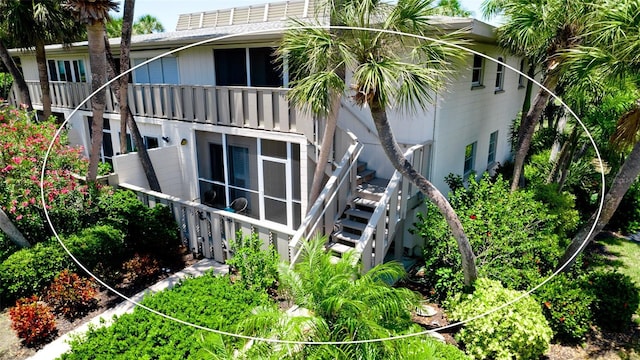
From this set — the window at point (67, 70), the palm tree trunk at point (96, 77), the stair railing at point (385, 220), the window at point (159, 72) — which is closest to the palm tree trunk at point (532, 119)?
the stair railing at point (385, 220)

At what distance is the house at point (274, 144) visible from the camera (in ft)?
28.8

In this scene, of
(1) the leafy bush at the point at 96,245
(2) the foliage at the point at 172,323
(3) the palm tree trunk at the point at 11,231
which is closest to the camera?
(2) the foliage at the point at 172,323

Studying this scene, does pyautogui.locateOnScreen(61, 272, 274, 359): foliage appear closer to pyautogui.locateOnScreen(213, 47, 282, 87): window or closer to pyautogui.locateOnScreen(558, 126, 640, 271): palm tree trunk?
pyautogui.locateOnScreen(558, 126, 640, 271): palm tree trunk

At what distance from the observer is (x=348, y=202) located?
940 centimetres

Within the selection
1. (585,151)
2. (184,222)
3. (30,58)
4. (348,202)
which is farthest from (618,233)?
(30,58)

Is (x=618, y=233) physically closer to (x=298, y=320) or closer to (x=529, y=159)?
(x=529, y=159)

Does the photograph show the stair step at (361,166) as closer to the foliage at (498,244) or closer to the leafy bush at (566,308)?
the foliage at (498,244)

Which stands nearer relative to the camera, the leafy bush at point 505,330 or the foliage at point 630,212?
the leafy bush at point 505,330

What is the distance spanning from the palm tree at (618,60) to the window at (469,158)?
5.71 metres

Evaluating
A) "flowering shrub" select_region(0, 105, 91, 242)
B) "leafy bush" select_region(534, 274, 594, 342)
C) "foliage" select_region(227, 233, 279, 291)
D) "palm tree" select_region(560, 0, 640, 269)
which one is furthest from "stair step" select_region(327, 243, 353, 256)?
"flowering shrub" select_region(0, 105, 91, 242)

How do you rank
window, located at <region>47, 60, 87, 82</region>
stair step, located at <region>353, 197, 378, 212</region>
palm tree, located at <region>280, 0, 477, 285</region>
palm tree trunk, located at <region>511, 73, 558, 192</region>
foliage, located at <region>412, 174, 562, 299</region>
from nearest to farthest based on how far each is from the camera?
palm tree, located at <region>280, 0, 477, 285</region>
foliage, located at <region>412, 174, 562, 299</region>
stair step, located at <region>353, 197, 378, 212</region>
palm tree trunk, located at <region>511, 73, 558, 192</region>
window, located at <region>47, 60, 87, 82</region>

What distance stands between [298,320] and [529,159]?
15113 mm

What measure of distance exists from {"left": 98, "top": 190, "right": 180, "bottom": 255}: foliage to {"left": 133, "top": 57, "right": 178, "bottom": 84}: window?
19.6 feet

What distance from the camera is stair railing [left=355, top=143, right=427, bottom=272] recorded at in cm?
727
